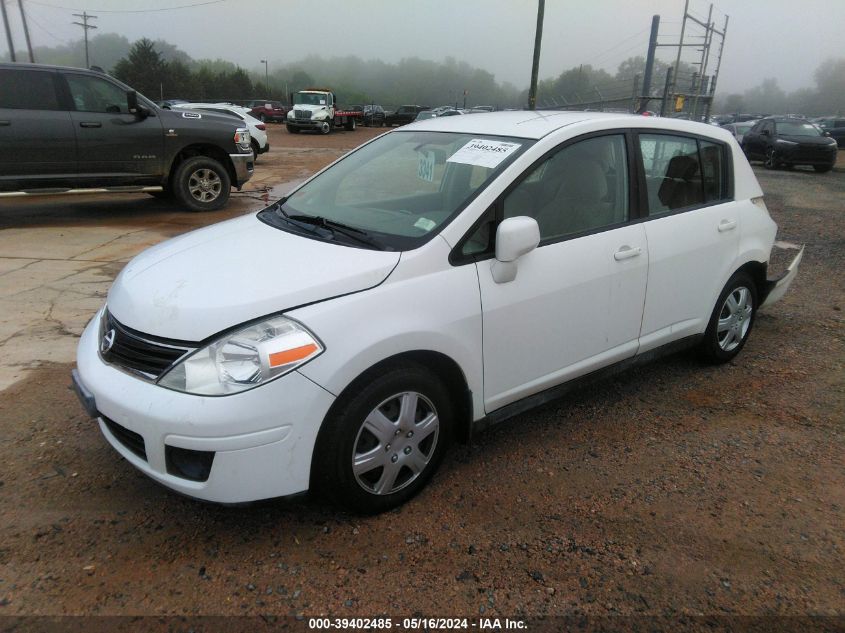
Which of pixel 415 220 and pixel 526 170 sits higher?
pixel 526 170

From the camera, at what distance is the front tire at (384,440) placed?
233 centimetres

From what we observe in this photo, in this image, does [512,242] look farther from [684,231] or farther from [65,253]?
[65,253]

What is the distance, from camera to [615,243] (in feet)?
10.4

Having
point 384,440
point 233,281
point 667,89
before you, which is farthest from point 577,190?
point 667,89

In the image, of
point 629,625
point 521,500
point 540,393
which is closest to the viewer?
point 629,625

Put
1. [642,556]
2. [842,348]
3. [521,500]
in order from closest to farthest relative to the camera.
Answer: [642,556]
[521,500]
[842,348]

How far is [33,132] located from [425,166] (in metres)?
6.78

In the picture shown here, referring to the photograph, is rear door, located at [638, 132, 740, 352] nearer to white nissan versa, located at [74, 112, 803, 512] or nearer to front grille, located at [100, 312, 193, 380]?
white nissan versa, located at [74, 112, 803, 512]

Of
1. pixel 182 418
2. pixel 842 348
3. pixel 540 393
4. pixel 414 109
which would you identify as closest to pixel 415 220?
pixel 540 393

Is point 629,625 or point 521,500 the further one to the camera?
point 521,500

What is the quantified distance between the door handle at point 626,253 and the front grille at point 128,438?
93.0 inches

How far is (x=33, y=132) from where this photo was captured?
7.68 m

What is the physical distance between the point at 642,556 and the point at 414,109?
154 ft

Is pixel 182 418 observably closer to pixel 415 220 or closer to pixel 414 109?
pixel 415 220
